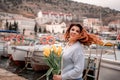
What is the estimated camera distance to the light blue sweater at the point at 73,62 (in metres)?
2.86

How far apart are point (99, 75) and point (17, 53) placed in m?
14.4

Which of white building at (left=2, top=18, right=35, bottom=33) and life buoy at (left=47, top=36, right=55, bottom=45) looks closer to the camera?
life buoy at (left=47, top=36, right=55, bottom=45)

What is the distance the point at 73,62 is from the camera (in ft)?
9.52

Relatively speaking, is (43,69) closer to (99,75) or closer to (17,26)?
(99,75)

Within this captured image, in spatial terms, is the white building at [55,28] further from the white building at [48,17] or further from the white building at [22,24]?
the white building at [48,17]

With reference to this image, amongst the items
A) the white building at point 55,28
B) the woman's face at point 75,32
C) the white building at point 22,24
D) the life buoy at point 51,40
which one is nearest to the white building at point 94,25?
the woman's face at point 75,32

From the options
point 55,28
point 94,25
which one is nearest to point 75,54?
point 94,25

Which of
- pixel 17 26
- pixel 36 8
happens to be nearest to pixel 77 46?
pixel 17 26

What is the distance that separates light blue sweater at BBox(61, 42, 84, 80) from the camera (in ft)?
9.39

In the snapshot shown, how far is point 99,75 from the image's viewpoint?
6789 mm

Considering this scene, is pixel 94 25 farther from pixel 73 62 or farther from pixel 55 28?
pixel 73 62

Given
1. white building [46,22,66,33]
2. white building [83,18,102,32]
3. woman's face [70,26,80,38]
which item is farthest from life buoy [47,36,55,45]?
white building [46,22,66,33]

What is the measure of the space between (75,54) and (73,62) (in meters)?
0.09

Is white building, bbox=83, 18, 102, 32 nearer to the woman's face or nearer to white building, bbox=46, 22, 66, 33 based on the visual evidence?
the woman's face
